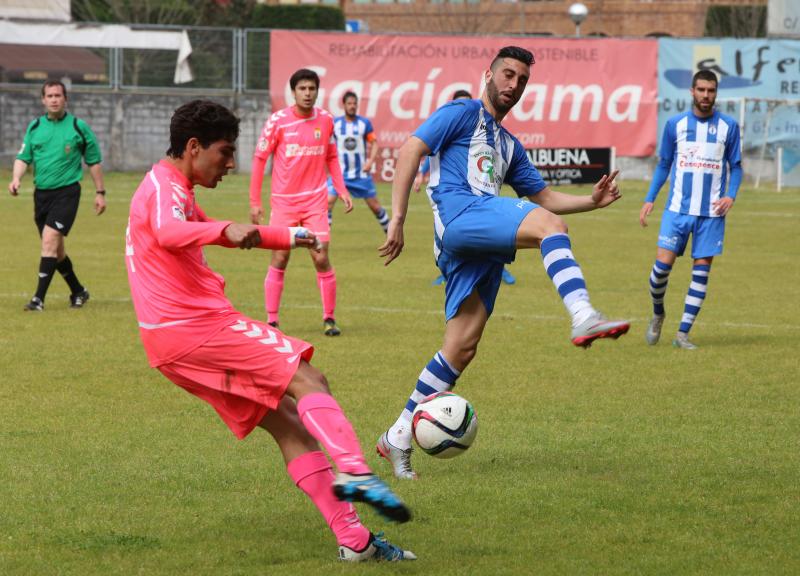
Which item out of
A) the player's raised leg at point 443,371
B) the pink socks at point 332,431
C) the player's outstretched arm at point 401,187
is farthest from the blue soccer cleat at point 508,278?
the pink socks at point 332,431

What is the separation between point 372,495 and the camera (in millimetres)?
4758

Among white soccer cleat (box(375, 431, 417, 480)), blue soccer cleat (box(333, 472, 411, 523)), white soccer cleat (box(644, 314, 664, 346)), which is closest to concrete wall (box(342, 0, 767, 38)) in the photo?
white soccer cleat (box(644, 314, 664, 346))

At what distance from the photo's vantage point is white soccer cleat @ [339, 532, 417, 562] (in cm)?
527

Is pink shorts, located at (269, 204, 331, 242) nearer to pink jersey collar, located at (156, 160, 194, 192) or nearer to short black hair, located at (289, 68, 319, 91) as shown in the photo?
short black hair, located at (289, 68, 319, 91)

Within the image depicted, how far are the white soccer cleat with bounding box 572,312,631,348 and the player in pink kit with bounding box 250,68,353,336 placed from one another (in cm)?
658

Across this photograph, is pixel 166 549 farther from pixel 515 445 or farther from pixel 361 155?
pixel 361 155

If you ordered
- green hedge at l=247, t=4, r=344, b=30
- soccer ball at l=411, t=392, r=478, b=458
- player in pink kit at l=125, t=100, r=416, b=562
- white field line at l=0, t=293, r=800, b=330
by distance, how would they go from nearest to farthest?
1. player in pink kit at l=125, t=100, r=416, b=562
2. soccer ball at l=411, t=392, r=478, b=458
3. white field line at l=0, t=293, r=800, b=330
4. green hedge at l=247, t=4, r=344, b=30

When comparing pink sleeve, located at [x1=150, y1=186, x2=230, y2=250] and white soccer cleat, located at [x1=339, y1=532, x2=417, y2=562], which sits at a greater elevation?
pink sleeve, located at [x1=150, y1=186, x2=230, y2=250]

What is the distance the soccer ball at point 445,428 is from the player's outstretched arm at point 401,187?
32.1 inches

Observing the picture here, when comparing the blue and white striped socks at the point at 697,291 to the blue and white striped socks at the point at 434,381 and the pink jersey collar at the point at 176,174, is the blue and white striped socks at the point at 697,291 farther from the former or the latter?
the pink jersey collar at the point at 176,174

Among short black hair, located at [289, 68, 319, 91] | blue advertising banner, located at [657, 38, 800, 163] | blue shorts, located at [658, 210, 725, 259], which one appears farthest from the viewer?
blue advertising banner, located at [657, 38, 800, 163]

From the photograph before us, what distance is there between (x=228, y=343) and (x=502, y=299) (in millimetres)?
9813

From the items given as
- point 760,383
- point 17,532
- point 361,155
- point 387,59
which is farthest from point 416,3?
point 17,532

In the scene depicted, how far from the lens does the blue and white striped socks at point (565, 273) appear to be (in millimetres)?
5766
